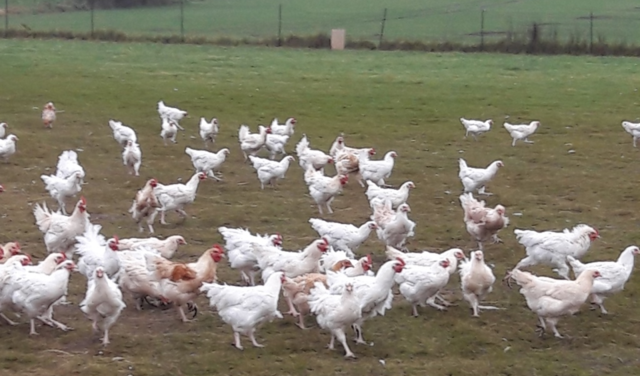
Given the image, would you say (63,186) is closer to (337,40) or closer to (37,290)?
(37,290)

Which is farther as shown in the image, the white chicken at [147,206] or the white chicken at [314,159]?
the white chicken at [314,159]

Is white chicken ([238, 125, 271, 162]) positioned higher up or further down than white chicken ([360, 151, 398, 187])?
higher up

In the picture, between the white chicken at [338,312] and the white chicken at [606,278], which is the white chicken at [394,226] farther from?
the white chicken at [338,312]

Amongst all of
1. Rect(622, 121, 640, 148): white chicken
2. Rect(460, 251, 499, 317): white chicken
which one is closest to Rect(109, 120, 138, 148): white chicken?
Rect(460, 251, 499, 317): white chicken

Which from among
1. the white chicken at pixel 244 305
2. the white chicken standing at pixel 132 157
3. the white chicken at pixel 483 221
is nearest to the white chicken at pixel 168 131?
the white chicken standing at pixel 132 157

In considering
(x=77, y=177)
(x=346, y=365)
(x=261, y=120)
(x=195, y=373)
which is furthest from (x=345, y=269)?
(x=261, y=120)

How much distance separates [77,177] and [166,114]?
21.7 feet

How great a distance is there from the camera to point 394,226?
11328mm

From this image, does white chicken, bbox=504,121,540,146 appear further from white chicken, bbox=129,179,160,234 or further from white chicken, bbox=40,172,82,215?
white chicken, bbox=40,172,82,215

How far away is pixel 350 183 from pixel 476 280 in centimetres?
690

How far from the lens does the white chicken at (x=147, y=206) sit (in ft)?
41.3

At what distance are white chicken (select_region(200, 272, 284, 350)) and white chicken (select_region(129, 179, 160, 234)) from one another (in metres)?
4.06

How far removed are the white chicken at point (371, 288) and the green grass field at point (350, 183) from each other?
1.10ft

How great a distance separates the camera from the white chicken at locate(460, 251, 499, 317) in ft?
31.3
